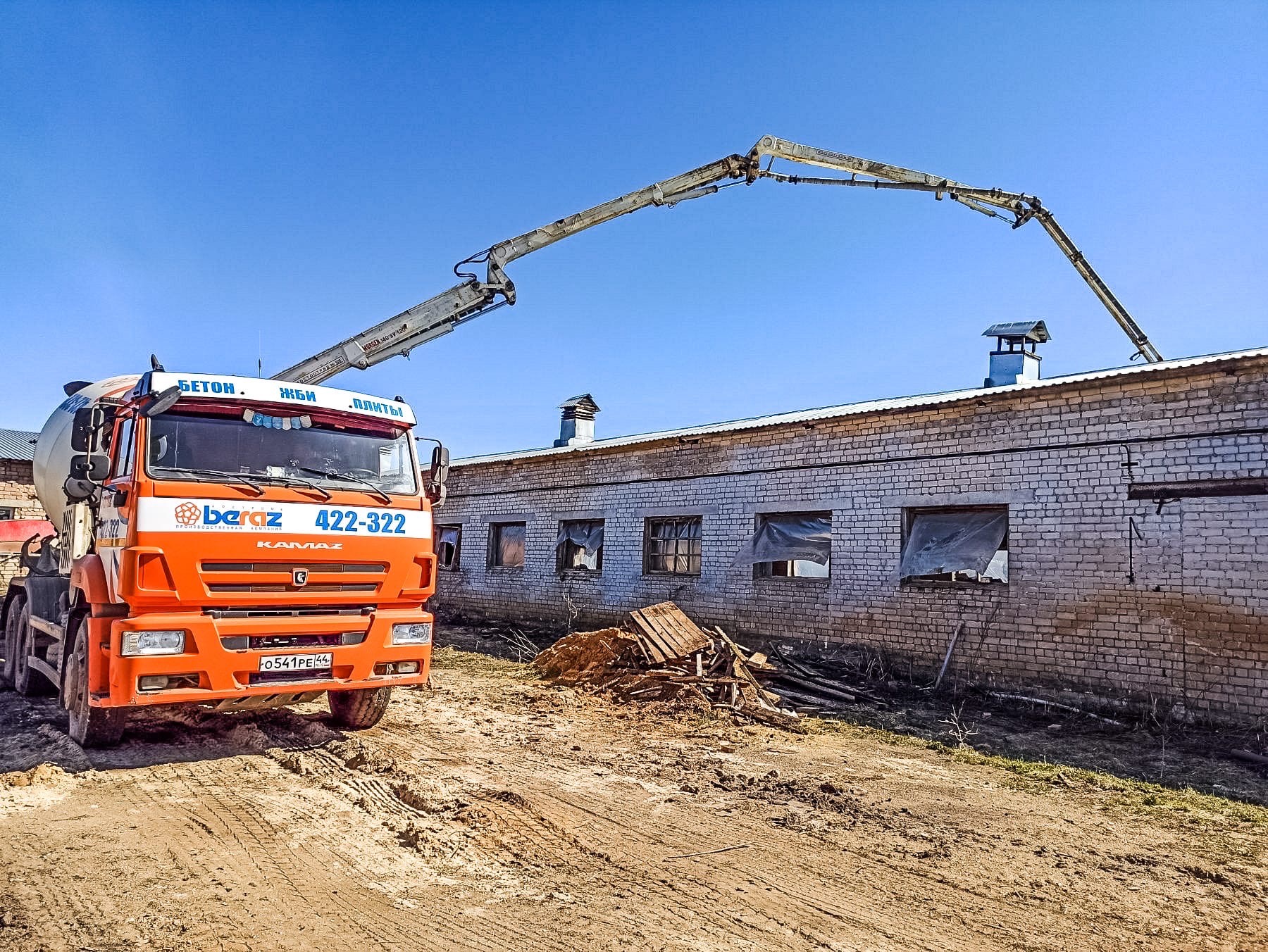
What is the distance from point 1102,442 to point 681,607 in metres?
6.68

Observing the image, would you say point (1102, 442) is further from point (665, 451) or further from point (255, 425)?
point (255, 425)

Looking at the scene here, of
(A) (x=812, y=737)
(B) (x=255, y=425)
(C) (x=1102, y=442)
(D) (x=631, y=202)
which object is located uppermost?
(D) (x=631, y=202)

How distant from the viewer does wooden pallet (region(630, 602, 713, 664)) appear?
9906 mm

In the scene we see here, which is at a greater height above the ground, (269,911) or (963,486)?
(963,486)

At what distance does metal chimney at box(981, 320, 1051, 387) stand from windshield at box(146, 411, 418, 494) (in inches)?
389

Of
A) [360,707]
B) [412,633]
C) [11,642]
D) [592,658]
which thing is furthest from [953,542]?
[11,642]

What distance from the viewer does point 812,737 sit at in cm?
816

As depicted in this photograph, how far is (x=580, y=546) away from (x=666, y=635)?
6.19 metres

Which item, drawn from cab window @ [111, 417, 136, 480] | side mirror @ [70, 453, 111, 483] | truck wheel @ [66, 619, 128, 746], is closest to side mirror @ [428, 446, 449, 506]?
cab window @ [111, 417, 136, 480]

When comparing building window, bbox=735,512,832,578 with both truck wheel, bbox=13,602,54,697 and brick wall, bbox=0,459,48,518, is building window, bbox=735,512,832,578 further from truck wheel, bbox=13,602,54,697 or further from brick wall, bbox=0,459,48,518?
brick wall, bbox=0,459,48,518

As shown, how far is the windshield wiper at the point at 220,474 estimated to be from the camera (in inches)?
228

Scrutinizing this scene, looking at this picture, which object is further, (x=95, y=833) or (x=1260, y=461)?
(x=1260, y=461)

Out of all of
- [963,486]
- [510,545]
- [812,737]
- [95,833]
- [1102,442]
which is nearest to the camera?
[95,833]

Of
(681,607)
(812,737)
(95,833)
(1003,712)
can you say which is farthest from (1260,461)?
(95,833)
